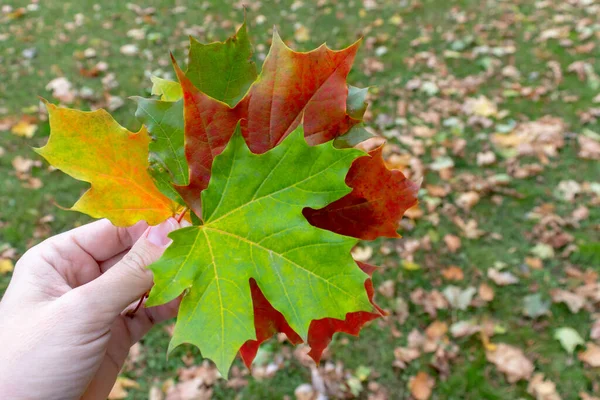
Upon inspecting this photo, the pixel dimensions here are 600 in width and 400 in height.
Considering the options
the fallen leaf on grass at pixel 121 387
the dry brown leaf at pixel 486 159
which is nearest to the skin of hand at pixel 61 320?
the fallen leaf on grass at pixel 121 387

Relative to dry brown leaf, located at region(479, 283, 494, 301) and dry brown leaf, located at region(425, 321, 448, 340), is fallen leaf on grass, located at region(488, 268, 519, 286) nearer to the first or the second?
dry brown leaf, located at region(479, 283, 494, 301)

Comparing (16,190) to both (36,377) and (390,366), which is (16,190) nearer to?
(36,377)

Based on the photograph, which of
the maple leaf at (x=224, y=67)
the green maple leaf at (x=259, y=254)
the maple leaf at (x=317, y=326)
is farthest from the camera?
the maple leaf at (x=317, y=326)

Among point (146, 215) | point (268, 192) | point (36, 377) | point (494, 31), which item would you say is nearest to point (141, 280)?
point (146, 215)

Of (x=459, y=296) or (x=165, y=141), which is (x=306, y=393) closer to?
(x=459, y=296)

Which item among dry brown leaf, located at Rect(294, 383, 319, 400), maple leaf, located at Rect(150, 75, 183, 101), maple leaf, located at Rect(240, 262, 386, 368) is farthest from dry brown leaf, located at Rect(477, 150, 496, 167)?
maple leaf, located at Rect(150, 75, 183, 101)

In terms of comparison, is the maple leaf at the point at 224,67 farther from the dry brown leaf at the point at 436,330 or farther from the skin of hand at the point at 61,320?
the dry brown leaf at the point at 436,330
